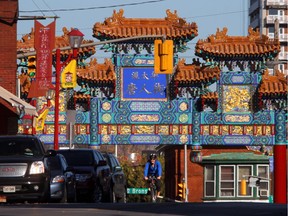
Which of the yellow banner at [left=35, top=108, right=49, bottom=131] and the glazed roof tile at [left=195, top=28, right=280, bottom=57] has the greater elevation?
the glazed roof tile at [left=195, top=28, right=280, bottom=57]

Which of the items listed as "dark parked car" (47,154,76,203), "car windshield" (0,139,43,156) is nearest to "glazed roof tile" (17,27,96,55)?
"dark parked car" (47,154,76,203)

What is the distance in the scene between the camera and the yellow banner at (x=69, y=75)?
5358cm

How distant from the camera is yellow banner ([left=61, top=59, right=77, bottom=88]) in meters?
53.6

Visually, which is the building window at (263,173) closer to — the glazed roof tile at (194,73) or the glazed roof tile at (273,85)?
the glazed roof tile at (273,85)

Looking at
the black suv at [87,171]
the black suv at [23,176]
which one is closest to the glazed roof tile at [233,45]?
the black suv at [87,171]

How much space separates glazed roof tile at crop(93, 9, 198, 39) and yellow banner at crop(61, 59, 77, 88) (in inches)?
156

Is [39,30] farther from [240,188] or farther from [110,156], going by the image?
[240,188]

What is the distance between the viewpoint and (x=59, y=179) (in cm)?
2886

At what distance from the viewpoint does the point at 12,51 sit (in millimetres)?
45062

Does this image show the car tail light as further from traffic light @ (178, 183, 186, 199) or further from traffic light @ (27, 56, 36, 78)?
traffic light @ (178, 183, 186, 199)

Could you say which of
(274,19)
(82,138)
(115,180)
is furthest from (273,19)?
(115,180)

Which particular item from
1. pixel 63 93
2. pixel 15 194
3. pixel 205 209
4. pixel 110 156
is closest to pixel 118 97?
pixel 63 93

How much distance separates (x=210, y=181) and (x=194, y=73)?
33.6 ft

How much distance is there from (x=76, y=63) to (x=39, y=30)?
11.3 m
